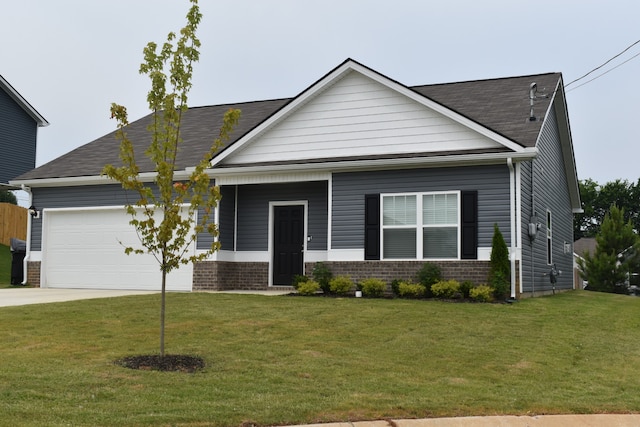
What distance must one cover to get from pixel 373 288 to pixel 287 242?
12.6ft

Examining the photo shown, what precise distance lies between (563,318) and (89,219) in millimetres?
13058

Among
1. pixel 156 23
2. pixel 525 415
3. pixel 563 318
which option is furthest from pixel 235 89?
pixel 525 415

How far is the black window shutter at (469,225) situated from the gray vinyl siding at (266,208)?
12.9ft

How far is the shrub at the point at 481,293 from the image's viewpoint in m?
13.6

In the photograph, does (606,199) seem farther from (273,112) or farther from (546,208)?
(273,112)

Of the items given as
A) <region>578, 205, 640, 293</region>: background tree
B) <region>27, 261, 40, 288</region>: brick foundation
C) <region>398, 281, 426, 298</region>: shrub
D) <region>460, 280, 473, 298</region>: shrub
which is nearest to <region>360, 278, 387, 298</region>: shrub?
<region>398, 281, 426, 298</region>: shrub

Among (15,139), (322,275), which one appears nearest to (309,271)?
(322,275)

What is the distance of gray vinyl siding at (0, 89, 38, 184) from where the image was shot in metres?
32.5

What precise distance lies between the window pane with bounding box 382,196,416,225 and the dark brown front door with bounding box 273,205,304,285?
9.59ft

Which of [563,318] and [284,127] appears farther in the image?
[284,127]

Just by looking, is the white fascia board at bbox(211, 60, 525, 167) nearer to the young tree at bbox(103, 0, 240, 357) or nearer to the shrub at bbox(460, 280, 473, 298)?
the shrub at bbox(460, 280, 473, 298)

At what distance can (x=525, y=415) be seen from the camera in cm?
582

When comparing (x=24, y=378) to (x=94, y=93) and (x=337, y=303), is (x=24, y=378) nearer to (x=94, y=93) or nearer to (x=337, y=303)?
(x=337, y=303)

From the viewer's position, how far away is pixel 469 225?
1466cm
